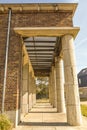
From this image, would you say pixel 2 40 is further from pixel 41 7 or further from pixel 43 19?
pixel 41 7

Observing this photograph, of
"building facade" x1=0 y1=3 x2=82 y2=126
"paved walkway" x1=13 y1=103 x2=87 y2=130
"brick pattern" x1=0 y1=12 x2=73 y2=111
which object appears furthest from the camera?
"brick pattern" x1=0 y1=12 x2=73 y2=111

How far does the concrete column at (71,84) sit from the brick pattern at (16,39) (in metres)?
1.42

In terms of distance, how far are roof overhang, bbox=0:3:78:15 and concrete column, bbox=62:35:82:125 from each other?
1.93m

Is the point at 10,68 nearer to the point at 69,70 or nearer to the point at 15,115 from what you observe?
the point at 15,115

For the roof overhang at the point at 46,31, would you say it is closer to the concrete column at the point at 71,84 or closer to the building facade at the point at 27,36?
the building facade at the point at 27,36

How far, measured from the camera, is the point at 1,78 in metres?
9.94

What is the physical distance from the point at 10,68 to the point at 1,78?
31.0 inches

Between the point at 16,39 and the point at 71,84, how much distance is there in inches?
172

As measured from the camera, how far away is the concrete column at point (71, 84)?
31.0ft

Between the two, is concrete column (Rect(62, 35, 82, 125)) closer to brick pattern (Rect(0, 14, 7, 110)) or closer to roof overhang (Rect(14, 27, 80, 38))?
roof overhang (Rect(14, 27, 80, 38))

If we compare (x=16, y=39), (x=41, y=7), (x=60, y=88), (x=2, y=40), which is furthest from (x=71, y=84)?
(x=60, y=88)

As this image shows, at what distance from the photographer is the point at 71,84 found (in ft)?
32.3

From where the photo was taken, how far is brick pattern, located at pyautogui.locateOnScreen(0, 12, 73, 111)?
973 cm

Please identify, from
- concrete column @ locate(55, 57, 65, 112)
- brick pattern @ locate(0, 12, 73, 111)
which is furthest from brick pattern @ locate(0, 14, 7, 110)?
concrete column @ locate(55, 57, 65, 112)
